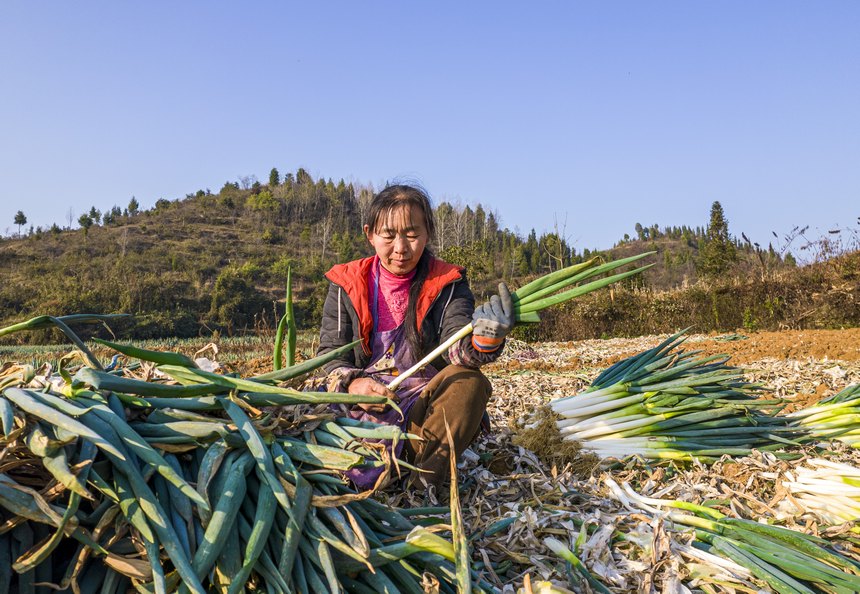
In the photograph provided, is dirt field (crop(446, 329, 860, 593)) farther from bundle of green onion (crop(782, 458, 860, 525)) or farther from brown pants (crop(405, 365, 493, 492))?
brown pants (crop(405, 365, 493, 492))

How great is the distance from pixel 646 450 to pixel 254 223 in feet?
175

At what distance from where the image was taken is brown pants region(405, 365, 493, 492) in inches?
85.8

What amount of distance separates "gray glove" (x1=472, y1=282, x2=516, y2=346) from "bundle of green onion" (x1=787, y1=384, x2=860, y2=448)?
6.43 feet

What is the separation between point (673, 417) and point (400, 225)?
1533 mm

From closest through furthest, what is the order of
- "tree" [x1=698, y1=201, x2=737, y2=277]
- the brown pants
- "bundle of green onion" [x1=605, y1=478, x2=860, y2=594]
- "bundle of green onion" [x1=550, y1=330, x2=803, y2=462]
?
1. "bundle of green onion" [x1=605, y1=478, x2=860, y2=594]
2. the brown pants
3. "bundle of green onion" [x1=550, y1=330, x2=803, y2=462]
4. "tree" [x1=698, y1=201, x2=737, y2=277]

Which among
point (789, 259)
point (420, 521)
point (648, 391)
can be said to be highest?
point (789, 259)

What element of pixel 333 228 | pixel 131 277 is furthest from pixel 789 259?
pixel 333 228

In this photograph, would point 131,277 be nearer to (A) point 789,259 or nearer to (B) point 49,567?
(A) point 789,259

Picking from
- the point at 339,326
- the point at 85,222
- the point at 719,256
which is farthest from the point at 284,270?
the point at 339,326

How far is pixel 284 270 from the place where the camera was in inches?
1490

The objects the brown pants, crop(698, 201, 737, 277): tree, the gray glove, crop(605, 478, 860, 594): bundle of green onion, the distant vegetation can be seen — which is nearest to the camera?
crop(605, 478, 860, 594): bundle of green onion

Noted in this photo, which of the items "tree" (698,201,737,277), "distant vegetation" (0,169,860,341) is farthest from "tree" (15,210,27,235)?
"tree" (698,201,737,277)

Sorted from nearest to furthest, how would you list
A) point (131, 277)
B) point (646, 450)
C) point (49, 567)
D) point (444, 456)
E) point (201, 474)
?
point (49, 567), point (201, 474), point (444, 456), point (646, 450), point (131, 277)

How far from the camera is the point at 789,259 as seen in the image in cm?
1883
